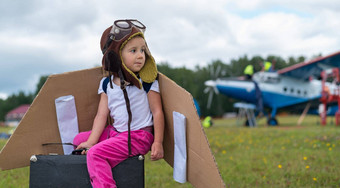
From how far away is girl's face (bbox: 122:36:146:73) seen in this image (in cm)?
197

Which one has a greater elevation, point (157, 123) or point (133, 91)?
point (133, 91)

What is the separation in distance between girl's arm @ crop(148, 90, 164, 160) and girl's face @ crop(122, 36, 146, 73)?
0.19 m

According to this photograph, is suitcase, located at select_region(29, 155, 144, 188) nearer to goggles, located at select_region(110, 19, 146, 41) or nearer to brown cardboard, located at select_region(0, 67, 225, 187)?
brown cardboard, located at select_region(0, 67, 225, 187)

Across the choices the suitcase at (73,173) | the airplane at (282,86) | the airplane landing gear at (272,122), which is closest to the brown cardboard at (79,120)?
the suitcase at (73,173)

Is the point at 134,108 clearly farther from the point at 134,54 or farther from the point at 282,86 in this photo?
the point at 282,86

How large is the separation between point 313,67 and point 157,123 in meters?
14.2

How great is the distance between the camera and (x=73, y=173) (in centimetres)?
174

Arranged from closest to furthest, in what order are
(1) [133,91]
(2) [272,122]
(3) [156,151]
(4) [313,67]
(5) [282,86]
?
(3) [156,151] < (1) [133,91] < (4) [313,67] < (2) [272,122] < (5) [282,86]

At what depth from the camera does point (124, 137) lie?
189 cm

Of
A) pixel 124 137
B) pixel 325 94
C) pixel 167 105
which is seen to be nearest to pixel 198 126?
pixel 167 105

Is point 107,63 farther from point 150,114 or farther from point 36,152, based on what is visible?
point 36,152

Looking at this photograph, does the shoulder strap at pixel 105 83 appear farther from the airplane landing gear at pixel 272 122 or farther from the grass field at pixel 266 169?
the airplane landing gear at pixel 272 122

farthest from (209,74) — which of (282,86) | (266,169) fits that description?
(266,169)

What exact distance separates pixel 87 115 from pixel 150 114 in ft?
1.69
